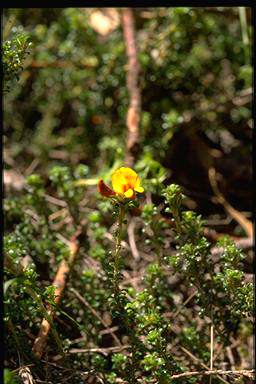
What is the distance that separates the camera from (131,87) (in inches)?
122

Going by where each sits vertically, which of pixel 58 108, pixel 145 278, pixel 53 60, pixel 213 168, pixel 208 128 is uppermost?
pixel 53 60

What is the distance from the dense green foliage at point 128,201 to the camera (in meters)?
1.91

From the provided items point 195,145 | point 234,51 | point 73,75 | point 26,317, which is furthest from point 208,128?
point 26,317

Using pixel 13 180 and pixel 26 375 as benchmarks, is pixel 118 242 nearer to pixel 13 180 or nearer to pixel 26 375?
pixel 26 375

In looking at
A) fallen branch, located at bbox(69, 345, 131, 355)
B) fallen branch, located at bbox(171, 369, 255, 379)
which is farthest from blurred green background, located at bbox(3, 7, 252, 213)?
fallen branch, located at bbox(171, 369, 255, 379)

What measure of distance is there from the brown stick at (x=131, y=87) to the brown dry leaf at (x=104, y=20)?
1.04 feet

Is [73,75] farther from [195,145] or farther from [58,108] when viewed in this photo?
[195,145]

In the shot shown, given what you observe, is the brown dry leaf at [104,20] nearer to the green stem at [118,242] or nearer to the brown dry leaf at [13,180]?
the brown dry leaf at [13,180]

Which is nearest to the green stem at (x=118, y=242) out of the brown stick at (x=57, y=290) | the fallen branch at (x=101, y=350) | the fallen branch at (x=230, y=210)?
the brown stick at (x=57, y=290)

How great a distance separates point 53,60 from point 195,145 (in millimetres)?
1134

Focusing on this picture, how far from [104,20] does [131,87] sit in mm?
984

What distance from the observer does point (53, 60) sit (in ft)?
11.4

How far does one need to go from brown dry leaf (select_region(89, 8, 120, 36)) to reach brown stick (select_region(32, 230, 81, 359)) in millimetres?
1871

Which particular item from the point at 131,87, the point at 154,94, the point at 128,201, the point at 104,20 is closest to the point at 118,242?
the point at 128,201
